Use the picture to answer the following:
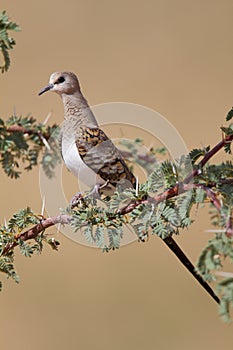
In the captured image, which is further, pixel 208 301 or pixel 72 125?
pixel 208 301

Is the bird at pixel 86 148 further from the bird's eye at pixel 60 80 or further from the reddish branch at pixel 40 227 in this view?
the reddish branch at pixel 40 227

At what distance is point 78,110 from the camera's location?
115 inches

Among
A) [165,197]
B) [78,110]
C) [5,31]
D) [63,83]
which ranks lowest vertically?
[165,197]

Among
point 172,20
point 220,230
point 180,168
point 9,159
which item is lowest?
point 220,230

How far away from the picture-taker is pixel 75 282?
19.4 ft

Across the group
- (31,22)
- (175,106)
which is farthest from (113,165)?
(31,22)

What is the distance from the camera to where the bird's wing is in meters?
2.32

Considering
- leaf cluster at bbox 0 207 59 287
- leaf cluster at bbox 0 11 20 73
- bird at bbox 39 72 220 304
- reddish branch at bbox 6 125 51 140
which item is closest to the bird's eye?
bird at bbox 39 72 220 304

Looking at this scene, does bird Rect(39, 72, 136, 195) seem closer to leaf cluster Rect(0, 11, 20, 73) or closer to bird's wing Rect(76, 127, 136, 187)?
bird's wing Rect(76, 127, 136, 187)

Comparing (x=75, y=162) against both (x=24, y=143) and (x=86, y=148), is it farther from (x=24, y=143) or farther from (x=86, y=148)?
(x=24, y=143)

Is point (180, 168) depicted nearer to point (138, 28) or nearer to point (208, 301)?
point (208, 301)

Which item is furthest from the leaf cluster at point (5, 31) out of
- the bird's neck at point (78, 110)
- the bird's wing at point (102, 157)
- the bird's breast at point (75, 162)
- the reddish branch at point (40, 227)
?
the bird's neck at point (78, 110)


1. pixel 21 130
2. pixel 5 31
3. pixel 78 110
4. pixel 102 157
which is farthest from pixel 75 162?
pixel 5 31

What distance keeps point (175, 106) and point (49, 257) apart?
2.79m
